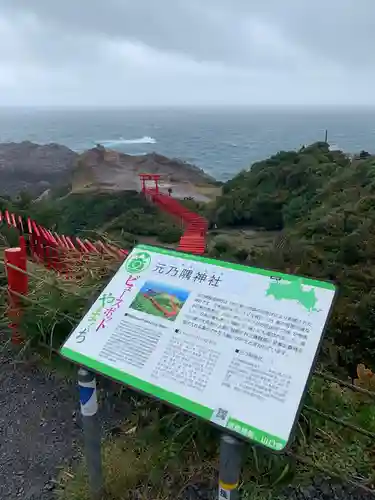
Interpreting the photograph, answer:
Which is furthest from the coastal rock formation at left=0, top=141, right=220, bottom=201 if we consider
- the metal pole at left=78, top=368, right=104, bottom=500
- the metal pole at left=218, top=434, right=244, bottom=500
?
the metal pole at left=218, top=434, right=244, bottom=500

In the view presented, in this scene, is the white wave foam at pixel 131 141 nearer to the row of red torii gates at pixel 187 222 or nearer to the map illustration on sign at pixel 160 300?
the row of red torii gates at pixel 187 222

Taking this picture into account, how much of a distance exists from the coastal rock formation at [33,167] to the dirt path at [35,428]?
38053 millimetres

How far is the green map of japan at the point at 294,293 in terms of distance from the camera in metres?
1.60

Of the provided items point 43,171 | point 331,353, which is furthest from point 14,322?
point 43,171

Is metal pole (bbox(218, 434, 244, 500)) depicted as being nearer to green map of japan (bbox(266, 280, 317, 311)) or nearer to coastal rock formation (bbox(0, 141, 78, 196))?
green map of japan (bbox(266, 280, 317, 311))

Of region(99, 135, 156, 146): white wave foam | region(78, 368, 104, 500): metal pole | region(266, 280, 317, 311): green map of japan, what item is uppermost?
region(266, 280, 317, 311): green map of japan

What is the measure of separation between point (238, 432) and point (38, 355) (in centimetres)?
208

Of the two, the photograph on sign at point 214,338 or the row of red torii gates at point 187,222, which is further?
the row of red torii gates at point 187,222

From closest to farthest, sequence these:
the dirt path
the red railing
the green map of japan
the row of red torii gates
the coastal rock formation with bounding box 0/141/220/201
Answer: the green map of japan < the dirt path < the red railing < the row of red torii gates < the coastal rock formation with bounding box 0/141/220/201

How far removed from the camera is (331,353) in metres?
Answer: 5.66

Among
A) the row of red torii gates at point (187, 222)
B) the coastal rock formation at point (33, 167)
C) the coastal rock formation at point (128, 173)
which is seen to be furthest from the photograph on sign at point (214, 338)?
the coastal rock formation at point (33, 167)

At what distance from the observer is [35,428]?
8.41 ft

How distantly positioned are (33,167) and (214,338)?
2003 inches

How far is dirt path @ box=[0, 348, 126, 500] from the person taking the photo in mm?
2223
